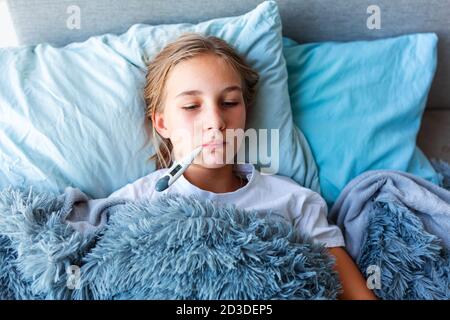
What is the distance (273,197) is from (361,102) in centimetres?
31

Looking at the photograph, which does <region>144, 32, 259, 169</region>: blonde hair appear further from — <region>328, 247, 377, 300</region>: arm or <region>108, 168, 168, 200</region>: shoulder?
<region>328, 247, 377, 300</region>: arm

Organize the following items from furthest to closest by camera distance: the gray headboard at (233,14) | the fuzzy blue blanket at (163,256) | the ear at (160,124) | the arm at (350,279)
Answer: the gray headboard at (233,14)
the ear at (160,124)
the arm at (350,279)
the fuzzy blue blanket at (163,256)

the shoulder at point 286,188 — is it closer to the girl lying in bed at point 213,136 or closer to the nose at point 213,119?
the girl lying in bed at point 213,136

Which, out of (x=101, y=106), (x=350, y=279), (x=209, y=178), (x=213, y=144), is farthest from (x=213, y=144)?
(x=350, y=279)

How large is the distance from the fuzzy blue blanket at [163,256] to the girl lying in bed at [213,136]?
124mm

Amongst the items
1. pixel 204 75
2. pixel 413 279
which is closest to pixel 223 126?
pixel 204 75

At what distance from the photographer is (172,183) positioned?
33.1 inches

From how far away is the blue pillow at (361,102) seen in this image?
100 cm

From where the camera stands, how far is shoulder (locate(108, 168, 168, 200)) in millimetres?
866

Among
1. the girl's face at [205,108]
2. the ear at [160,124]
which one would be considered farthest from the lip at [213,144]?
the ear at [160,124]

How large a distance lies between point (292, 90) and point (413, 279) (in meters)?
0.49

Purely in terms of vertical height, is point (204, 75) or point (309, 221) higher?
point (204, 75)

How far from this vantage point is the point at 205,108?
0.85m
